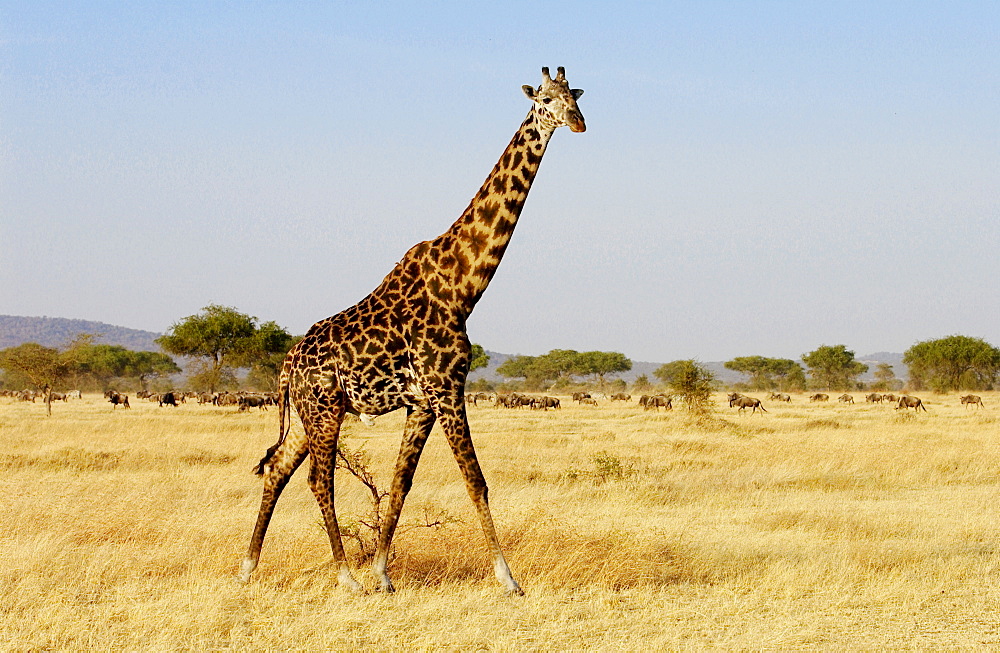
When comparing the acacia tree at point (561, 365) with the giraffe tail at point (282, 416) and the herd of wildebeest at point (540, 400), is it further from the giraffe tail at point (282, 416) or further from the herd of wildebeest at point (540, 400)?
the giraffe tail at point (282, 416)

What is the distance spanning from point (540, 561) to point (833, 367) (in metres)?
99.8

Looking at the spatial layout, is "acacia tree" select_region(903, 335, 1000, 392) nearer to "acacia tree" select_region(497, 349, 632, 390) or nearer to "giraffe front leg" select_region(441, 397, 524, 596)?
"acacia tree" select_region(497, 349, 632, 390)

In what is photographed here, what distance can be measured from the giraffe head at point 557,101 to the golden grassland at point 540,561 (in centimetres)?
352

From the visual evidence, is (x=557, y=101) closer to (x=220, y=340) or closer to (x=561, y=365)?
(x=220, y=340)

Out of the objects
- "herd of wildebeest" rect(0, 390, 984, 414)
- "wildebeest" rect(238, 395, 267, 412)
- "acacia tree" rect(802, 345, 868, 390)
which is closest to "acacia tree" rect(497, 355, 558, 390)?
"acacia tree" rect(802, 345, 868, 390)

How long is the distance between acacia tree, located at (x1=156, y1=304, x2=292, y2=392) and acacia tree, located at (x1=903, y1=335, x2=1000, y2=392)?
192 ft

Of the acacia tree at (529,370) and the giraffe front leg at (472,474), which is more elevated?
the acacia tree at (529,370)

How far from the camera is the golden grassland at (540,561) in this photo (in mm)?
6324

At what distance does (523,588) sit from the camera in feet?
24.2

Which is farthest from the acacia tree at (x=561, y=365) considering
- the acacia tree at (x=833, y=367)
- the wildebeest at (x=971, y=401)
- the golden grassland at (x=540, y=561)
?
the golden grassland at (x=540, y=561)

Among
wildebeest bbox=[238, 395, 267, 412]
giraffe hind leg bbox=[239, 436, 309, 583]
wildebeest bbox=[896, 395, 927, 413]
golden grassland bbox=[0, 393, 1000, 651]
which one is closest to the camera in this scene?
golden grassland bbox=[0, 393, 1000, 651]

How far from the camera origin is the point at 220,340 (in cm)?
5600

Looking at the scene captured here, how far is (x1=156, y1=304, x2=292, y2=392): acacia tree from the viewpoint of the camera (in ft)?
180

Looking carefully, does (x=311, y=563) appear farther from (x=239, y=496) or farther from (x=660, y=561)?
(x=239, y=496)
